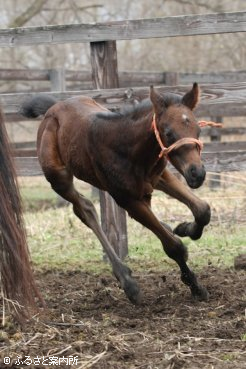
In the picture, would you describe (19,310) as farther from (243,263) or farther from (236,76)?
(236,76)

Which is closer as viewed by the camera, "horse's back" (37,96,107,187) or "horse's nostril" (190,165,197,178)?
"horse's nostril" (190,165,197,178)

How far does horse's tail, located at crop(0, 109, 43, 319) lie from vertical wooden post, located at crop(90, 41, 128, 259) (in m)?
3.36

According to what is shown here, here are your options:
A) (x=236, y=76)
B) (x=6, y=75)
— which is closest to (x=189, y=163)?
(x=6, y=75)

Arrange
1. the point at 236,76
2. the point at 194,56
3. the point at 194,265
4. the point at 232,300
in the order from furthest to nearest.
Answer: the point at 194,56
the point at 236,76
the point at 194,265
the point at 232,300

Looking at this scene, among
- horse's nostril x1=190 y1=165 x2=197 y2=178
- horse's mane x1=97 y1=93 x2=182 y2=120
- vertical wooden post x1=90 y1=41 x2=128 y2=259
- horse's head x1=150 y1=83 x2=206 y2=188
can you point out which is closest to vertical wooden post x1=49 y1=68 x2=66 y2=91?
vertical wooden post x1=90 y1=41 x2=128 y2=259

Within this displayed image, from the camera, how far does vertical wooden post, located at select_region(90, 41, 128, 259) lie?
7445 mm

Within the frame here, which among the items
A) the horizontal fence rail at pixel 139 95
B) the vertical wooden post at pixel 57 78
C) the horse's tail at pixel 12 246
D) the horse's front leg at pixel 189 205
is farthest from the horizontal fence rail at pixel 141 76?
the horse's tail at pixel 12 246

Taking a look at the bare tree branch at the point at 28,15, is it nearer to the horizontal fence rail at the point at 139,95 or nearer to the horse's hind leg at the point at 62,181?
the horizontal fence rail at the point at 139,95

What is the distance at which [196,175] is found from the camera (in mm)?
4570

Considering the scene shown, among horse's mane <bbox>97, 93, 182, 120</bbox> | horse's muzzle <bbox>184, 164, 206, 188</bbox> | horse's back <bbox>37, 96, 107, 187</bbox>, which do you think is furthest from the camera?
horse's back <bbox>37, 96, 107, 187</bbox>

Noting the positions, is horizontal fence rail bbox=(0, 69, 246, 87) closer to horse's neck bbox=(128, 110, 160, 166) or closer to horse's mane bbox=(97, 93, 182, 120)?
horse's mane bbox=(97, 93, 182, 120)

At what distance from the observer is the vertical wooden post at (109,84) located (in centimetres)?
745

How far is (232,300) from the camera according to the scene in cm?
534

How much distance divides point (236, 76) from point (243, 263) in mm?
9095
